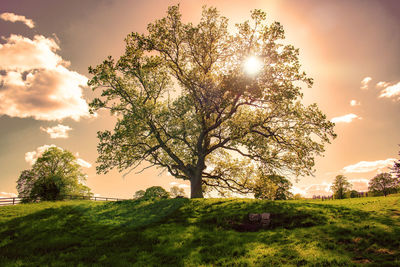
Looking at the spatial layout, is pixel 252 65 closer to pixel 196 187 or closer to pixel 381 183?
pixel 196 187

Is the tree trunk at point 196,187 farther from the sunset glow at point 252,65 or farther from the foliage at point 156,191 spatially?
the foliage at point 156,191

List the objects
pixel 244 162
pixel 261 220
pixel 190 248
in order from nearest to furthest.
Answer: pixel 190 248 < pixel 261 220 < pixel 244 162

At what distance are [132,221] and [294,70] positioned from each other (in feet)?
67.3

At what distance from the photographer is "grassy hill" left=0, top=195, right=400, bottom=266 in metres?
10.9

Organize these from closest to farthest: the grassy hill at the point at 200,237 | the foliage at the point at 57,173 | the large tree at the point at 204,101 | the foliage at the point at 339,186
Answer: the grassy hill at the point at 200,237 → the large tree at the point at 204,101 → the foliage at the point at 57,173 → the foliage at the point at 339,186

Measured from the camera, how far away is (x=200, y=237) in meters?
13.9

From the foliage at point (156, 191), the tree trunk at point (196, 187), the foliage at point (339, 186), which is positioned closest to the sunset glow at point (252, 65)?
the tree trunk at point (196, 187)

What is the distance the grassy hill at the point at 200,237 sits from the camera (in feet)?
35.9

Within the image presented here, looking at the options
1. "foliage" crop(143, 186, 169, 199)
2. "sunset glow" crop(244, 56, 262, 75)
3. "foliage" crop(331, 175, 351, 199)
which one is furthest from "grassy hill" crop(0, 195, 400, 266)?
"foliage" crop(331, 175, 351, 199)

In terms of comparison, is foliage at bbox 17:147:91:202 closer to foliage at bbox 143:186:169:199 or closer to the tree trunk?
foliage at bbox 143:186:169:199

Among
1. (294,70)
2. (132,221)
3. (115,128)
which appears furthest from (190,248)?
(294,70)

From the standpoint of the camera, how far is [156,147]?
28.1 m

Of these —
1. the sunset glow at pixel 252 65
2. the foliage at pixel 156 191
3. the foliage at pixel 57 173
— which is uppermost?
the sunset glow at pixel 252 65

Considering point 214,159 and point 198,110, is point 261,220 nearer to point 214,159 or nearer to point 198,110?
point 198,110
